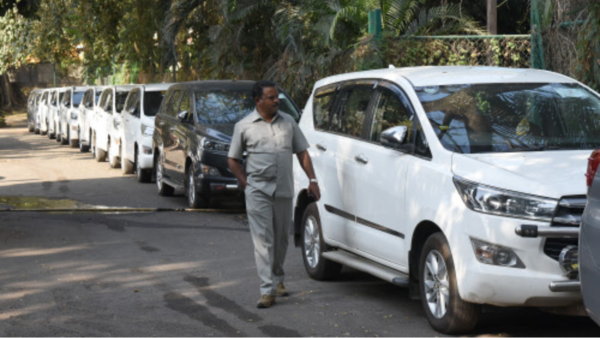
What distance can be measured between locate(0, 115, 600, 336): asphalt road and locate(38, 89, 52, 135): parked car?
83.7 ft

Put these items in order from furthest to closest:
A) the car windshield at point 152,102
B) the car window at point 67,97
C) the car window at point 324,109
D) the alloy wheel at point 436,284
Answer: the car window at point 67,97 → the car windshield at point 152,102 → the car window at point 324,109 → the alloy wheel at point 436,284

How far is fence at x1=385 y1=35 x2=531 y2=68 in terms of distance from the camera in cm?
1477

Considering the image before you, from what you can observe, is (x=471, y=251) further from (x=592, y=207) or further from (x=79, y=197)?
(x=79, y=197)

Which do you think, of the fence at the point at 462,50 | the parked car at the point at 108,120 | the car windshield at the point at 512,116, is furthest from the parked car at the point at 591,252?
the parked car at the point at 108,120

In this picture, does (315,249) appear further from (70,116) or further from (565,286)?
(70,116)

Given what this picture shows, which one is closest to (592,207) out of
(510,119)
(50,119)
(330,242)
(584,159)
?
(584,159)

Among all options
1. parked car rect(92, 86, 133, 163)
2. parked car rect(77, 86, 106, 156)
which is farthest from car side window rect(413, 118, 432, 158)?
parked car rect(77, 86, 106, 156)

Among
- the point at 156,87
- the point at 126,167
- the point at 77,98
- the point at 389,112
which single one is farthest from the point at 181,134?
the point at 77,98

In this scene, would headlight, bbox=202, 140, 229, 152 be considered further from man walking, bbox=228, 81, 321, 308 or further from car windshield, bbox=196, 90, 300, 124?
man walking, bbox=228, 81, 321, 308

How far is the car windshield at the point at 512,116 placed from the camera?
7.43 meters

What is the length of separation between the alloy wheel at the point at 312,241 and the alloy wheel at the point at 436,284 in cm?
205

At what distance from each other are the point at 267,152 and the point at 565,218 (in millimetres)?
2658

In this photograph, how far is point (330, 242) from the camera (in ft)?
29.1

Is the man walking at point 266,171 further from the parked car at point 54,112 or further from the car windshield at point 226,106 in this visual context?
the parked car at point 54,112
